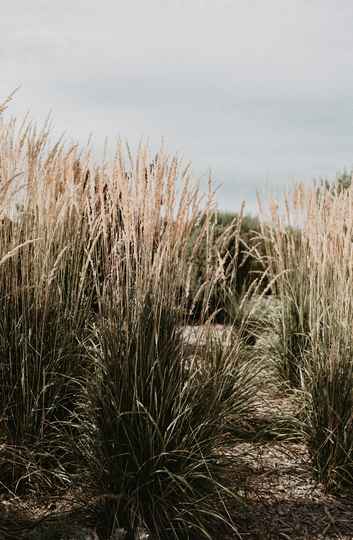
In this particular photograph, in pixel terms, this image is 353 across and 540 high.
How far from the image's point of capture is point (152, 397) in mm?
2752

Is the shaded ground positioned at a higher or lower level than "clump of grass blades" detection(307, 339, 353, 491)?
lower

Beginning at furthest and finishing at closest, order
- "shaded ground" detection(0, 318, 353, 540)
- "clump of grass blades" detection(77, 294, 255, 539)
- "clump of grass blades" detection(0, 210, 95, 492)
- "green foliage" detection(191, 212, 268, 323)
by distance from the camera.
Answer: "green foliage" detection(191, 212, 268, 323)
"clump of grass blades" detection(0, 210, 95, 492)
"shaded ground" detection(0, 318, 353, 540)
"clump of grass blades" detection(77, 294, 255, 539)

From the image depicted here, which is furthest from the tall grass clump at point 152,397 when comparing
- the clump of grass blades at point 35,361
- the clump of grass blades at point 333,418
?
the clump of grass blades at point 333,418

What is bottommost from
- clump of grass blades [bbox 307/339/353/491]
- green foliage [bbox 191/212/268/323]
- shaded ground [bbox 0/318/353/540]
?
shaded ground [bbox 0/318/353/540]

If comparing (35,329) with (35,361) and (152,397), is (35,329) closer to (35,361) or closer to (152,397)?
(35,361)

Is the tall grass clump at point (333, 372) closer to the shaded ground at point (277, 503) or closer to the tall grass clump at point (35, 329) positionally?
the shaded ground at point (277, 503)

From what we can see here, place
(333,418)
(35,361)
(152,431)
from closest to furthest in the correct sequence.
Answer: (152,431) → (35,361) → (333,418)

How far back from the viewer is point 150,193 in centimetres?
280

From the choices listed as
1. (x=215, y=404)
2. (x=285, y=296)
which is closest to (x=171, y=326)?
(x=215, y=404)

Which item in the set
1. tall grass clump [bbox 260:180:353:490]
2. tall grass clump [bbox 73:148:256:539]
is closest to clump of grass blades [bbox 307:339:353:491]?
tall grass clump [bbox 260:180:353:490]

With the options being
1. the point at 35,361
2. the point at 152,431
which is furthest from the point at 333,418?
the point at 35,361

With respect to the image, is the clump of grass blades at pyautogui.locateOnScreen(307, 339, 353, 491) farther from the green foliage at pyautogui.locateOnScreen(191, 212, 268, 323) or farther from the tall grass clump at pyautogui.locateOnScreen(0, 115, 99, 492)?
the tall grass clump at pyautogui.locateOnScreen(0, 115, 99, 492)

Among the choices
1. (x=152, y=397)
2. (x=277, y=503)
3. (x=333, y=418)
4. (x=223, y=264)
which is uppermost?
(x=223, y=264)

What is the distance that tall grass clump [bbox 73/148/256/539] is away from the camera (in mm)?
2701
